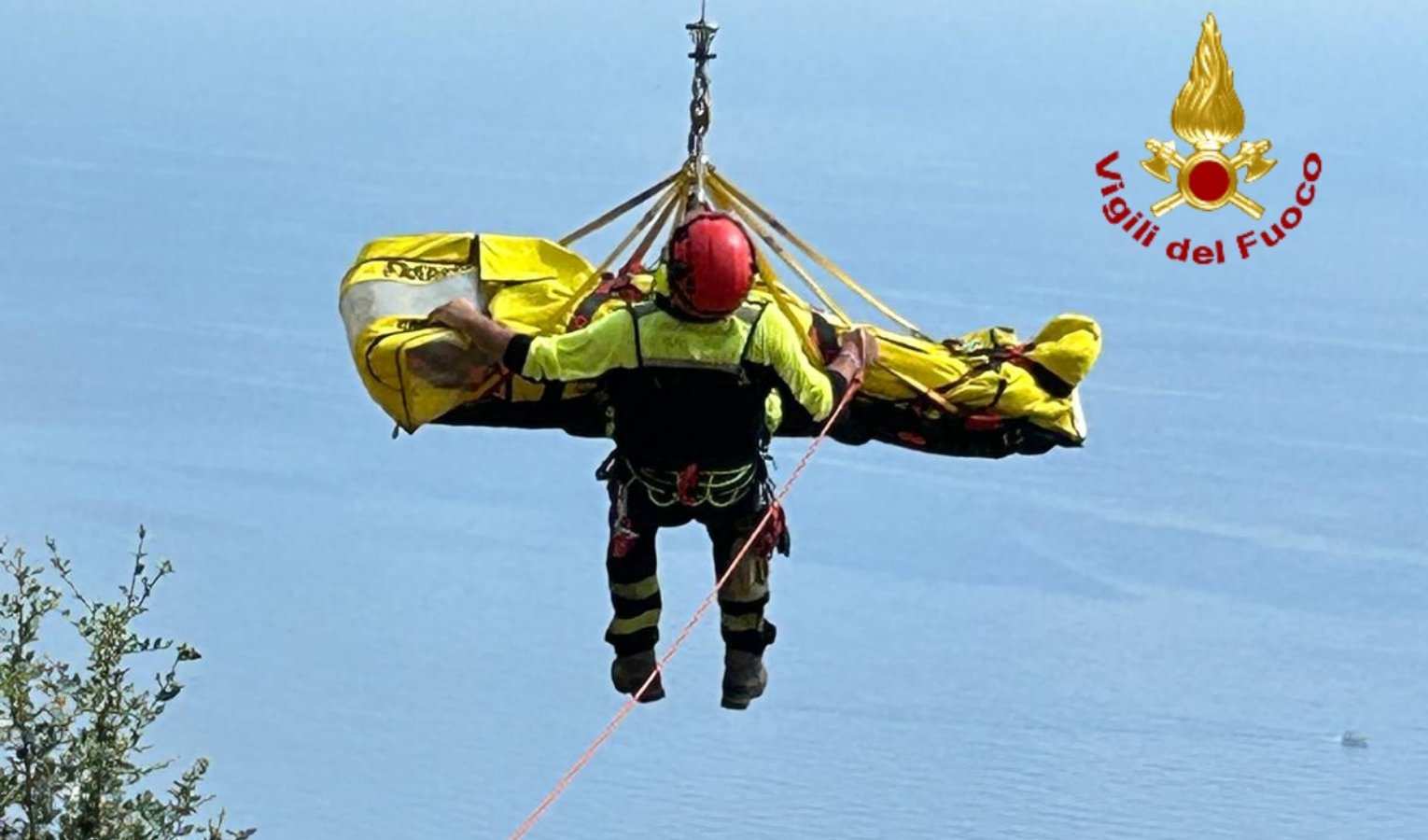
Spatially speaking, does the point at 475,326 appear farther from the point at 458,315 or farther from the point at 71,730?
the point at 71,730

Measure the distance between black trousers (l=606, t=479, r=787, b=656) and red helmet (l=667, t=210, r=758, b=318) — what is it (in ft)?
2.25

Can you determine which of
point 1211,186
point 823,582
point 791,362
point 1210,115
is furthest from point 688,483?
point 823,582

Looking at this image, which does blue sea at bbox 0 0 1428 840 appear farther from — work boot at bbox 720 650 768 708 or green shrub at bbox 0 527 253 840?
work boot at bbox 720 650 768 708

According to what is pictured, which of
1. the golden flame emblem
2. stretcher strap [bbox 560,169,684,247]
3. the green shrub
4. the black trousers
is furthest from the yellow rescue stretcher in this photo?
the golden flame emblem

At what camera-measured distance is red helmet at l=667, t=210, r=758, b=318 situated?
639 cm

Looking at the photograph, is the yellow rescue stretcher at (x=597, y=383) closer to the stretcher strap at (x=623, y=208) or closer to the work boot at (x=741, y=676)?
the stretcher strap at (x=623, y=208)

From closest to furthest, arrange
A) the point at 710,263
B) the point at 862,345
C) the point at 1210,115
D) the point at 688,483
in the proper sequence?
the point at 710,263 < the point at 688,483 < the point at 862,345 < the point at 1210,115

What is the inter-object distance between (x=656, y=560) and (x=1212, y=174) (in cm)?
1485

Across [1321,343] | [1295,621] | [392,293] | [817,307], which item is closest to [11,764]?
[392,293]

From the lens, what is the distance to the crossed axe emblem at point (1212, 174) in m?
→ 11.4

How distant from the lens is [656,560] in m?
7.17

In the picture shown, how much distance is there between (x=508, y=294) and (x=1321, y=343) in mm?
131461

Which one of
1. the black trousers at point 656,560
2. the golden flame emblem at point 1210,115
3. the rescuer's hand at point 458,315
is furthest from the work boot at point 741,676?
the golden flame emblem at point 1210,115

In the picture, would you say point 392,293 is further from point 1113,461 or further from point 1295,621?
point 1113,461
